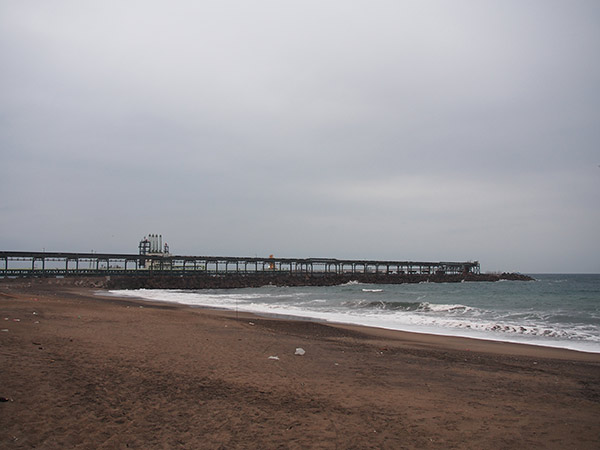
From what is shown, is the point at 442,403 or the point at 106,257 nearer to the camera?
the point at 442,403

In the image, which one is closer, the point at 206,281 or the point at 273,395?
the point at 273,395

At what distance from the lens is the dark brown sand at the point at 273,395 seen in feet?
16.3

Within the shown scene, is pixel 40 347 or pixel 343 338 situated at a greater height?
pixel 40 347

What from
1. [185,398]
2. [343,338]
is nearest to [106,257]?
[343,338]

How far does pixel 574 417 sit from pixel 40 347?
367 inches

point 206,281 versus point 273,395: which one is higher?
point 273,395

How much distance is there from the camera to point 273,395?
6582 millimetres

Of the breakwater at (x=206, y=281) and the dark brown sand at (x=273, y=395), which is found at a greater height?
the dark brown sand at (x=273, y=395)

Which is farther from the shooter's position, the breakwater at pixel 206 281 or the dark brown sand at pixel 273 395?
the breakwater at pixel 206 281

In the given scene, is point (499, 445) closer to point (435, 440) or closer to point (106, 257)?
point (435, 440)

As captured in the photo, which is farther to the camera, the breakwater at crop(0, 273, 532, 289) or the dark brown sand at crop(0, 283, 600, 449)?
the breakwater at crop(0, 273, 532, 289)

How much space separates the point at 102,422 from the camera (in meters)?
5.06

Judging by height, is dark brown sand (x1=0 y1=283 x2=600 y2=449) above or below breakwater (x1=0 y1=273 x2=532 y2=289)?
above

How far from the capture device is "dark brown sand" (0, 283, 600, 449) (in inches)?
196
